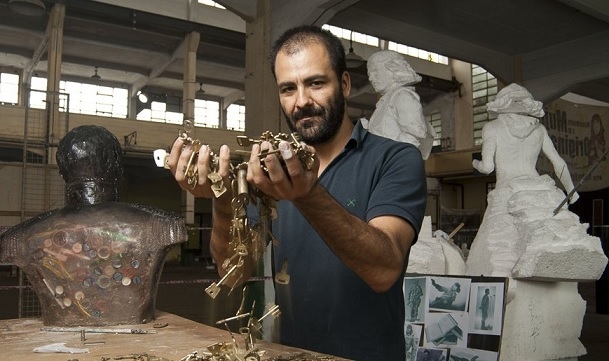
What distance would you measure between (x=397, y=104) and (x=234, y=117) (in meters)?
12.5

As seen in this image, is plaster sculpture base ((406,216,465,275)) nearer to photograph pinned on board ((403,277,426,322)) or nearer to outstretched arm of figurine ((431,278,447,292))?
photograph pinned on board ((403,277,426,322))

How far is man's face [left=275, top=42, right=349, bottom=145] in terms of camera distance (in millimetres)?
1428

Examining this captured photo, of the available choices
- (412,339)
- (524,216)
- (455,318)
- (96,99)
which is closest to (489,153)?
(524,216)

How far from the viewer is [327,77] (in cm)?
145

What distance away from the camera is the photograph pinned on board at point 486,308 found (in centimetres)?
333

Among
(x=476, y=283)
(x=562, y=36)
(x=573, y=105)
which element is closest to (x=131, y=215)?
(x=476, y=283)

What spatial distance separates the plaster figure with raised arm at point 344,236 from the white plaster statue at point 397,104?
10.1 feet

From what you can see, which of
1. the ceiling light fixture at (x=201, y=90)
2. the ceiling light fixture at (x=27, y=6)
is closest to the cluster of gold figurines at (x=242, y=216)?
the ceiling light fixture at (x=27, y=6)

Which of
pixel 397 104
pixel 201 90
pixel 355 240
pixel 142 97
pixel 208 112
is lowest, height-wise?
pixel 355 240

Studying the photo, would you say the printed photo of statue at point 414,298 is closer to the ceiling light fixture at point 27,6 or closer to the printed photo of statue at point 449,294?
the printed photo of statue at point 449,294

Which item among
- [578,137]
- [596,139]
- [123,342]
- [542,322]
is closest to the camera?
[123,342]

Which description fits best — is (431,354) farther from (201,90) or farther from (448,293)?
(201,90)

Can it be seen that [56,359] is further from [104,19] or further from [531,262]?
[104,19]

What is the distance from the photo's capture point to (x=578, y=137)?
7.81m
